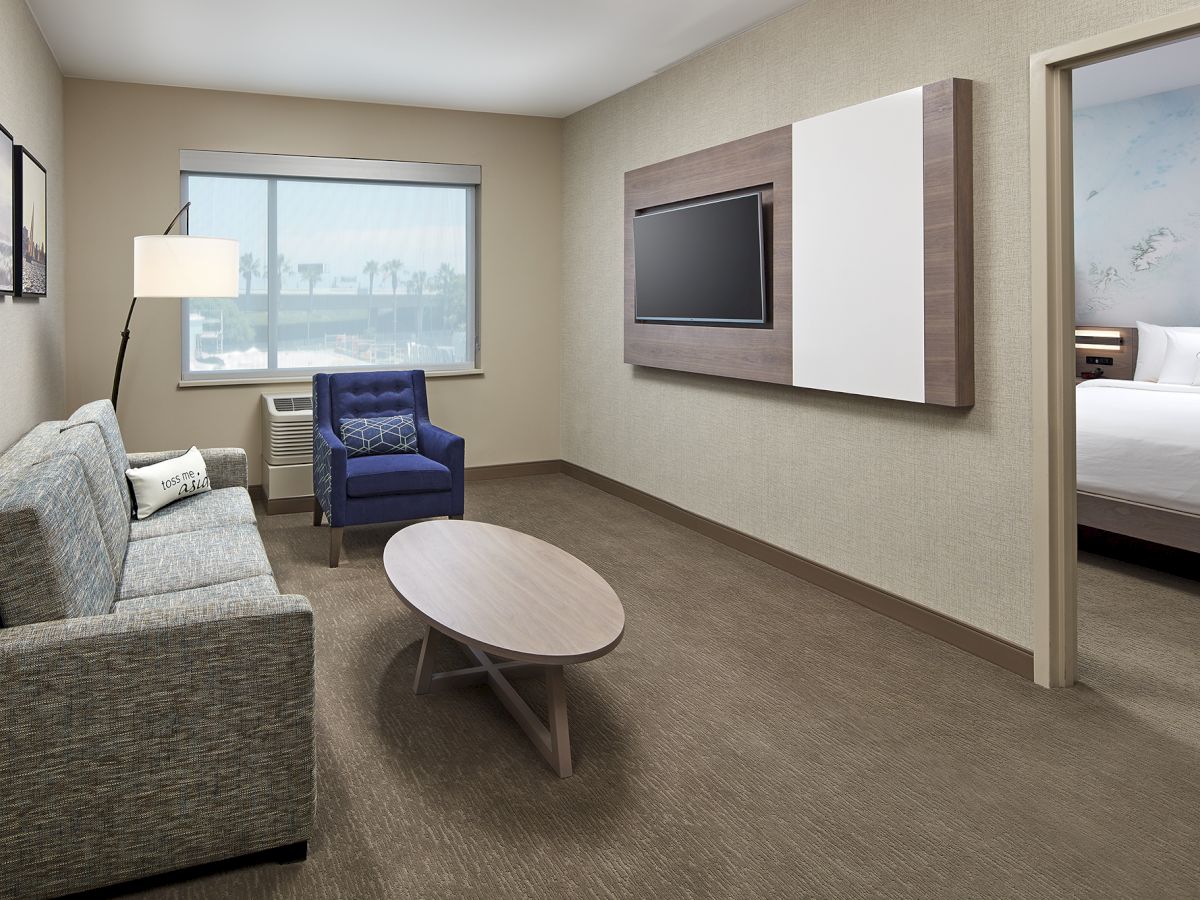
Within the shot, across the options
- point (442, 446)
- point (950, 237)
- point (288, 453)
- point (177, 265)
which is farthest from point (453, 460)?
point (950, 237)

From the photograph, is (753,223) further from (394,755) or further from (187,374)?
(187,374)

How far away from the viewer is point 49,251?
483 cm

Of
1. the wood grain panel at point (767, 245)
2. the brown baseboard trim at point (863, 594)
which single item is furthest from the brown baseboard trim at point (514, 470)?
the wood grain panel at point (767, 245)

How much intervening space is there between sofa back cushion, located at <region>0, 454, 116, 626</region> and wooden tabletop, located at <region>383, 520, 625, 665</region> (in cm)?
89

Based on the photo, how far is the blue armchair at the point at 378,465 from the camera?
4.68m

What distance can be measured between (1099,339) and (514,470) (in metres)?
4.66

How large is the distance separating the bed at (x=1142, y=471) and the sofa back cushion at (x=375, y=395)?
3644 mm

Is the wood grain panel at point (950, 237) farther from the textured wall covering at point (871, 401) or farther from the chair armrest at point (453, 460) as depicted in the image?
the chair armrest at point (453, 460)

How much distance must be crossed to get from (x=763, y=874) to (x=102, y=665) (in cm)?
151

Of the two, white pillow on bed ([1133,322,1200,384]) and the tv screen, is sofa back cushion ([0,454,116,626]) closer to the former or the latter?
the tv screen

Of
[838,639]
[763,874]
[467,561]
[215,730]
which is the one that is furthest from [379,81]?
[763,874]

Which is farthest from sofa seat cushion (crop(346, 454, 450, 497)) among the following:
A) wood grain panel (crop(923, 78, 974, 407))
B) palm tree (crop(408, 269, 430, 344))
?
wood grain panel (crop(923, 78, 974, 407))

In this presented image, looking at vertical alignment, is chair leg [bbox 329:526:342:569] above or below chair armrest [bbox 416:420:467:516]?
below

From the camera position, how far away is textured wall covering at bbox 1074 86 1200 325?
652cm
